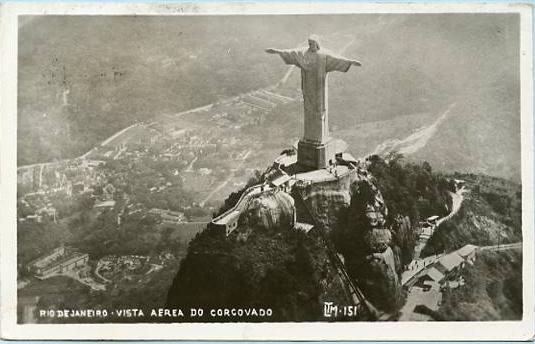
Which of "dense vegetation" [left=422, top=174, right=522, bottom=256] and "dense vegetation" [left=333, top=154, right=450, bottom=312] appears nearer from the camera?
"dense vegetation" [left=333, top=154, right=450, bottom=312]

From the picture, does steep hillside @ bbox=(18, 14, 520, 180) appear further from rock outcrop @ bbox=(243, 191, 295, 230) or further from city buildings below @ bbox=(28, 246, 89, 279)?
city buildings below @ bbox=(28, 246, 89, 279)

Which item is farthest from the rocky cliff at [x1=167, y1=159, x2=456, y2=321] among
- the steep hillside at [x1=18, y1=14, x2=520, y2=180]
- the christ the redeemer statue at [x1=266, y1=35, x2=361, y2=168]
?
the steep hillside at [x1=18, y1=14, x2=520, y2=180]

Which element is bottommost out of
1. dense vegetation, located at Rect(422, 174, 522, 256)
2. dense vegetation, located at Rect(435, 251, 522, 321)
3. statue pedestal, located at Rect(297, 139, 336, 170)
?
dense vegetation, located at Rect(435, 251, 522, 321)

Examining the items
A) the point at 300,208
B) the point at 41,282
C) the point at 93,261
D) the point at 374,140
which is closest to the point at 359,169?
the point at 374,140

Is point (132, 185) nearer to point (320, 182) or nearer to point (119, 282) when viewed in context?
point (119, 282)

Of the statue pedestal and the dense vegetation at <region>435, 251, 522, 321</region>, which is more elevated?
the statue pedestal

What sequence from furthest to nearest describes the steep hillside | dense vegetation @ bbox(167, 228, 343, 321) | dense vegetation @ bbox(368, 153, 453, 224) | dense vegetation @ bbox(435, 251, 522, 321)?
dense vegetation @ bbox(368, 153, 453, 224) < the steep hillside < dense vegetation @ bbox(435, 251, 522, 321) < dense vegetation @ bbox(167, 228, 343, 321)

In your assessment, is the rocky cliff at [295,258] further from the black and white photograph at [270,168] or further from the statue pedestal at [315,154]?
the statue pedestal at [315,154]
